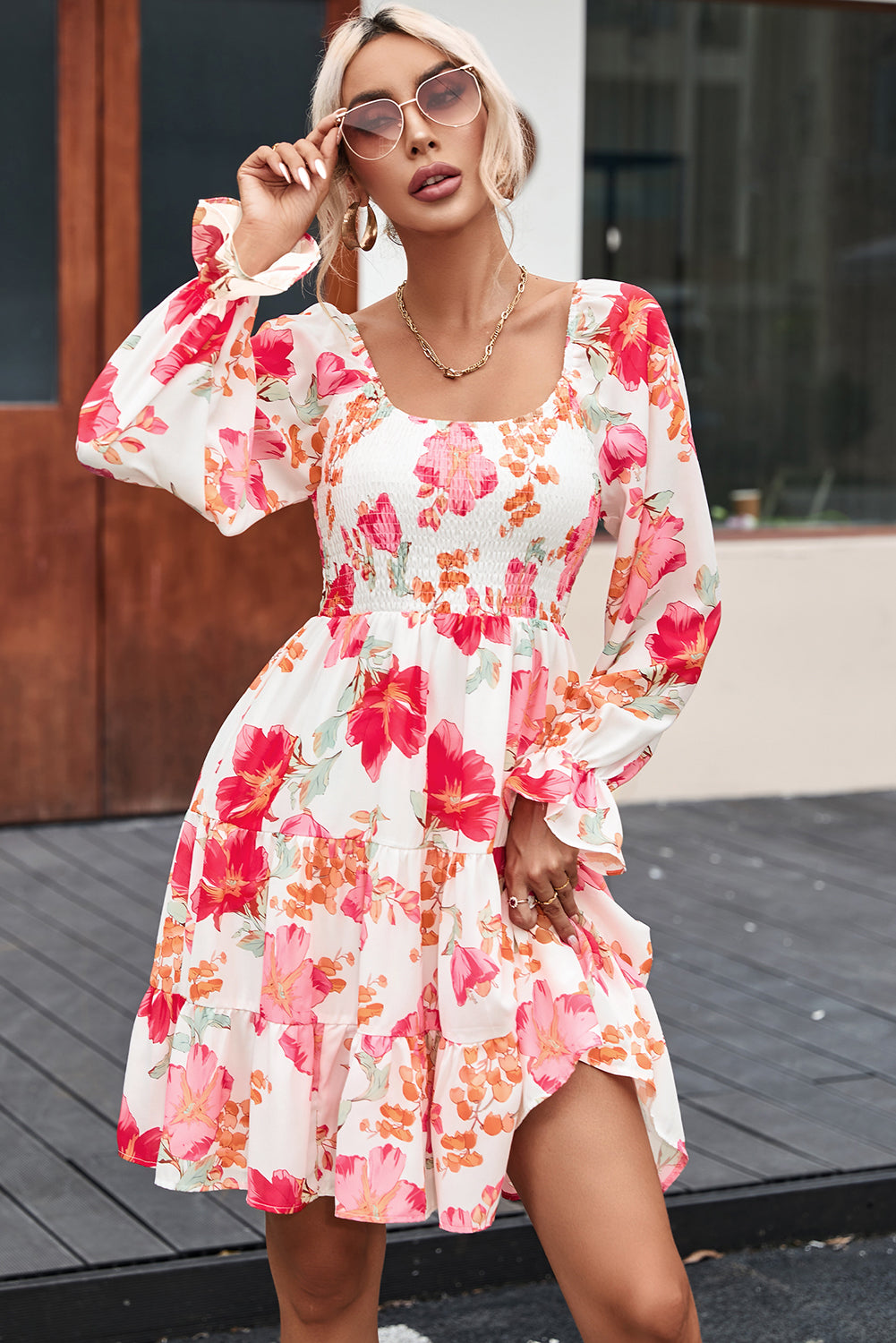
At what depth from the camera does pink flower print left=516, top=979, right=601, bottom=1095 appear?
2.13 metres

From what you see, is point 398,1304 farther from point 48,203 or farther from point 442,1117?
point 48,203

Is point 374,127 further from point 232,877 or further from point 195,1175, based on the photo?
point 195,1175

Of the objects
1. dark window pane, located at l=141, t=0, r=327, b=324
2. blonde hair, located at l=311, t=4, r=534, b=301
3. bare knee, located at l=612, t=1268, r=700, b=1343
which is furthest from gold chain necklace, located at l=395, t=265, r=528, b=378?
dark window pane, located at l=141, t=0, r=327, b=324

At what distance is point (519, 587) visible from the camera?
2.27 metres

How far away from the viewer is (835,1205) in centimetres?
353

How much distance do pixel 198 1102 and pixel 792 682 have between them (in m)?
4.83

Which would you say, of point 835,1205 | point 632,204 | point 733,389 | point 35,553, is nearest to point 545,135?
point 632,204

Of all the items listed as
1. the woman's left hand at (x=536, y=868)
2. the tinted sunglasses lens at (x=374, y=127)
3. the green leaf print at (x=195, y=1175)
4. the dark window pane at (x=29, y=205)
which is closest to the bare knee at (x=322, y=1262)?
the green leaf print at (x=195, y=1175)

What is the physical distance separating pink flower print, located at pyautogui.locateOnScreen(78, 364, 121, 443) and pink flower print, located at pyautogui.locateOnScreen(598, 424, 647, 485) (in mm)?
635

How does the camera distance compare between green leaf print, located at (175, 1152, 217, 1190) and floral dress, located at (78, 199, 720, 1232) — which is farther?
green leaf print, located at (175, 1152, 217, 1190)

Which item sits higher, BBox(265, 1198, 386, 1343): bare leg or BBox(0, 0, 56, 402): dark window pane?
BBox(0, 0, 56, 402): dark window pane

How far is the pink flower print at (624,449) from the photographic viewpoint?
2.30m

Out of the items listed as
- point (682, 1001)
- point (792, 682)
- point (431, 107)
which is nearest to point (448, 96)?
point (431, 107)

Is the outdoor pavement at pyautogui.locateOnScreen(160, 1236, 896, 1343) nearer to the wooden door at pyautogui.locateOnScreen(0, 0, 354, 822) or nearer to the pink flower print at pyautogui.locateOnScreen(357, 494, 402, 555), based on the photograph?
the pink flower print at pyautogui.locateOnScreen(357, 494, 402, 555)
